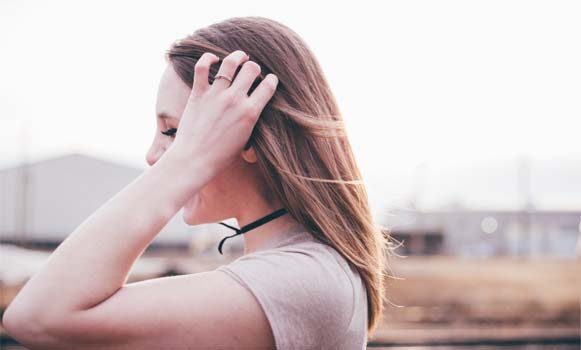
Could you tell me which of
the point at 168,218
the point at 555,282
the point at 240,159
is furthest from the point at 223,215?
the point at 555,282

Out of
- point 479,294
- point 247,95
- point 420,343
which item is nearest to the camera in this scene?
point 247,95

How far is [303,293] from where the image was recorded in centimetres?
129

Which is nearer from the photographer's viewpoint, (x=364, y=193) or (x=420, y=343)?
(x=364, y=193)

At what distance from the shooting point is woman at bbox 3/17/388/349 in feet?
4.00

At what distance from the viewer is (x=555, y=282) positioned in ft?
68.8

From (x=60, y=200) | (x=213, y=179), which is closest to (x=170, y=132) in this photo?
(x=213, y=179)

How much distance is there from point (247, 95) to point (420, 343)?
9171mm

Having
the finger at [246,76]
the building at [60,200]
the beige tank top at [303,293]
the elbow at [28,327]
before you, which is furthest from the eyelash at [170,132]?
the building at [60,200]

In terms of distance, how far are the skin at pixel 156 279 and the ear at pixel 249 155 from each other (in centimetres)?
7

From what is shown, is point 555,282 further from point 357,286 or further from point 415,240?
point 357,286

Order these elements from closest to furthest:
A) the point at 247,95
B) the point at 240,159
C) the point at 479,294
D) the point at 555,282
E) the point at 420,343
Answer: the point at 247,95 → the point at 240,159 → the point at 420,343 → the point at 479,294 → the point at 555,282

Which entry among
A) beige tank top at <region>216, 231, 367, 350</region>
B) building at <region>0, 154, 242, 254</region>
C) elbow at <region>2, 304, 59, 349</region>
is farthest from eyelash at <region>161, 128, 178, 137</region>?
building at <region>0, 154, 242, 254</region>

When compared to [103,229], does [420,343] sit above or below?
below

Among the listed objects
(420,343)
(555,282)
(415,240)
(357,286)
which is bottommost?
(415,240)
